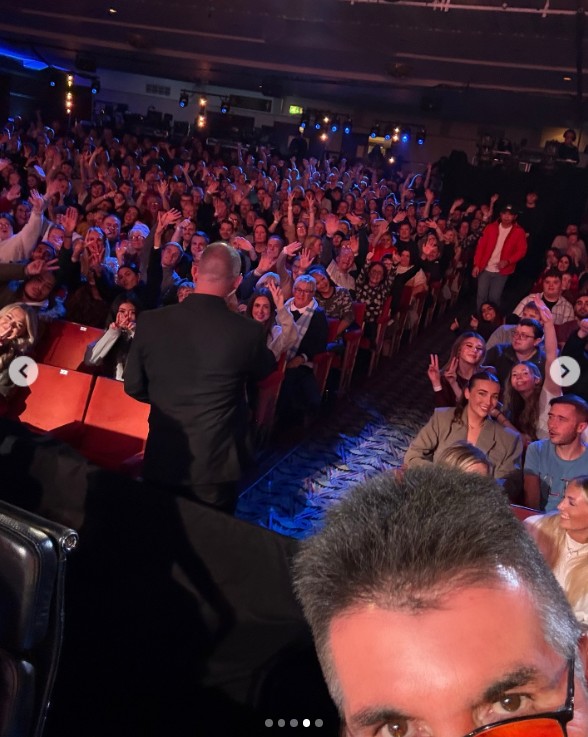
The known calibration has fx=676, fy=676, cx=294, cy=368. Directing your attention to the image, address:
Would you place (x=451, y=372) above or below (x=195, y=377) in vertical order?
below

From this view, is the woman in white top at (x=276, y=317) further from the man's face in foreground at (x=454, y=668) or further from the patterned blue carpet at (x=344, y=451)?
the man's face in foreground at (x=454, y=668)

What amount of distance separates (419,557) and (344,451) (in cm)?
468

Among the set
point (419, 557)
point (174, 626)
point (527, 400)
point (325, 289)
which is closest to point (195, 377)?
point (174, 626)

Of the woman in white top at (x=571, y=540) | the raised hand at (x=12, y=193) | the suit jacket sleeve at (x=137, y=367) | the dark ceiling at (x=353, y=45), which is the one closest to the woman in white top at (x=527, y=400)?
the woman in white top at (x=571, y=540)

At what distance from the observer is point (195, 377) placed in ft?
9.48

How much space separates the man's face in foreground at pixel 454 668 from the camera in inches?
24.0

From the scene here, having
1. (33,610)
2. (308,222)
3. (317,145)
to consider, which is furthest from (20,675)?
(317,145)

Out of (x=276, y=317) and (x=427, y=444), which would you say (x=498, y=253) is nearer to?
(x=276, y=317)

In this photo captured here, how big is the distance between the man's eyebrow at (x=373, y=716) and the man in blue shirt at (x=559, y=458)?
3330 mm

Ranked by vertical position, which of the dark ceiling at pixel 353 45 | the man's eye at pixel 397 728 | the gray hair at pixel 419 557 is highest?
the dark ceiling at pixel 353 45

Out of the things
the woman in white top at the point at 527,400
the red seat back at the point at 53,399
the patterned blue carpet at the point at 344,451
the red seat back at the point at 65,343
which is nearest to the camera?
the red seat back at the point at 53,399

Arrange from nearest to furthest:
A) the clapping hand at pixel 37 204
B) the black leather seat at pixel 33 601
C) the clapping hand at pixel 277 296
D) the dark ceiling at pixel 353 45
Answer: the black leather seat at pixel 33 601, the clapping hand at pixel 277 296, the clapping hand at pixel 37 204, the dark ceiling at pixel 353 45

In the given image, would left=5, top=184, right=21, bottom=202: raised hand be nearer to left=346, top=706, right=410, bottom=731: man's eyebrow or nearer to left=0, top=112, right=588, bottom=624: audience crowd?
left=0, top=112, right=588, bottom=624: audience crowd

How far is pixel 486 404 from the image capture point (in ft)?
12.7
